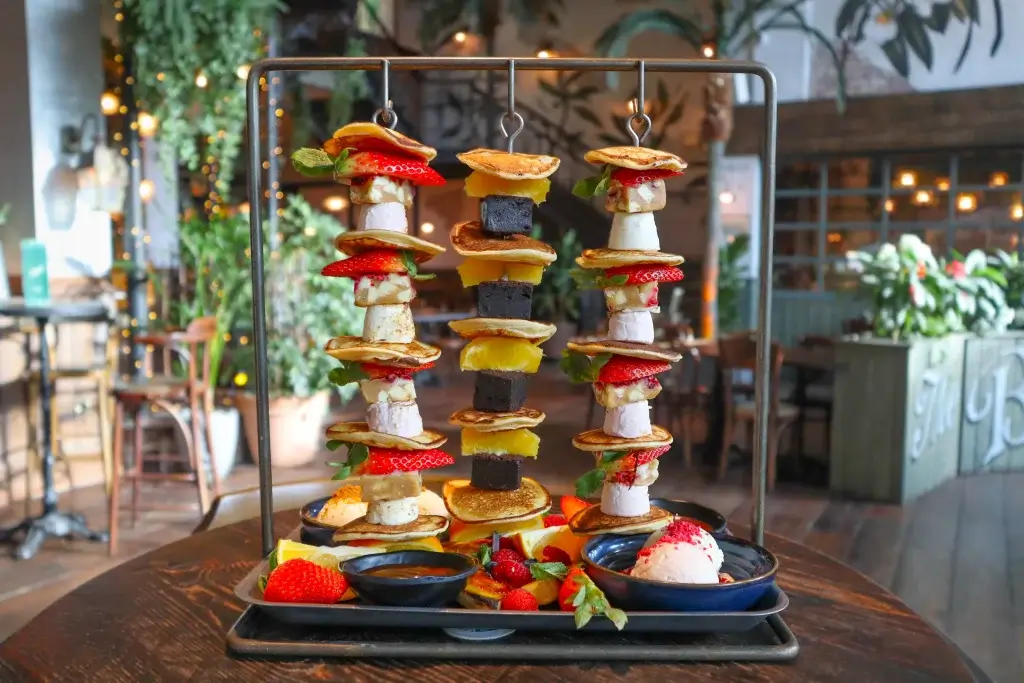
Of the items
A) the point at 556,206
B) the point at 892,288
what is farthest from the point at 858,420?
the point at 556,206

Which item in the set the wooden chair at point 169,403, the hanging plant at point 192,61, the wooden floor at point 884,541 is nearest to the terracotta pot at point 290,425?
the wooden floor at point 884,541

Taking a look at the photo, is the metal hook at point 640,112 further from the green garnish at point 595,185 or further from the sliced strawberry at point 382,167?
the sliced strawberry at point 382,167

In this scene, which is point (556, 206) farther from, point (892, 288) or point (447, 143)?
point (892, 288)

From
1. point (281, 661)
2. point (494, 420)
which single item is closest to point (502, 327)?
point (494, 420)

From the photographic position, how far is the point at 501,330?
102cm

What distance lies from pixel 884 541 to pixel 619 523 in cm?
335

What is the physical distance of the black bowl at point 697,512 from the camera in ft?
3.93

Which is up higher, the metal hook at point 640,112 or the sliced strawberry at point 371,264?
the metal hook at point 640,112

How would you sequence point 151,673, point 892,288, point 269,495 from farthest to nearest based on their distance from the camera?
point 892,288, point 269,495, point 151,673

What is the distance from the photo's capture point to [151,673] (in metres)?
0.89

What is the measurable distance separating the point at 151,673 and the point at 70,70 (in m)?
4.91

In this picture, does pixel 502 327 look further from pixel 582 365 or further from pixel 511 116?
pixel 511 116

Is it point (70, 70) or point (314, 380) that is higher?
point (70, 70)

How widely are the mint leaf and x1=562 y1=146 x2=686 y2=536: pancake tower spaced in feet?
1.02
